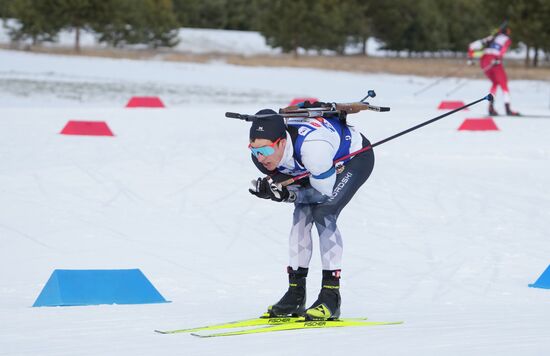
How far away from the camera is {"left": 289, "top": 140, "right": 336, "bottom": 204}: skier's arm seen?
5.87 m

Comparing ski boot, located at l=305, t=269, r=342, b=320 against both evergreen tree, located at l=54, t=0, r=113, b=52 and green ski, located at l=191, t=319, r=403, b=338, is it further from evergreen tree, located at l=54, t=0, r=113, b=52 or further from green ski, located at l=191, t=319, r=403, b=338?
evergreen tree, located at l=54, t=0, r=113, b=52

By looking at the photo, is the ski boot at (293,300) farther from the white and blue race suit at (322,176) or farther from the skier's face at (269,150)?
the skier's face at (269,150)

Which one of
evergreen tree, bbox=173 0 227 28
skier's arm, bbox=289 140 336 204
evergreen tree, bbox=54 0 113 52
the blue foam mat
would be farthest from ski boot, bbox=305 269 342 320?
evergreen tree, bbox=173 0 227 28

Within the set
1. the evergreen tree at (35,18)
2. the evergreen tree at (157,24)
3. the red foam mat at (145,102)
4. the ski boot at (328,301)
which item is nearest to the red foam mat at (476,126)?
the red foam mat at (145,102)

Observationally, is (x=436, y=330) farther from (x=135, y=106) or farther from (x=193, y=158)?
(x=135, y=106)

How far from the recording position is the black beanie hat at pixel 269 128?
590 cm

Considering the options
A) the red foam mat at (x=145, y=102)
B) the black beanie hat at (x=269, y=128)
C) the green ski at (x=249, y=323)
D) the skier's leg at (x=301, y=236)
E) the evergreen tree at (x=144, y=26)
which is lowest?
the evergreen tree at (x=144, y=26)

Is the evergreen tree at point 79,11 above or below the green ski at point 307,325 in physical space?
below

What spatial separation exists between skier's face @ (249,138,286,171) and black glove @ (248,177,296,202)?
0.11 metres

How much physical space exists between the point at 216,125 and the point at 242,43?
165 ft

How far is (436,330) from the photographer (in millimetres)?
5660

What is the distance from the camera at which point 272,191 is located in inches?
234

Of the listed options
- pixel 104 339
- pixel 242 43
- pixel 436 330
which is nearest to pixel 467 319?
pixel 436 330

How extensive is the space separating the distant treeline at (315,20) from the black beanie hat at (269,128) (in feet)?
134
